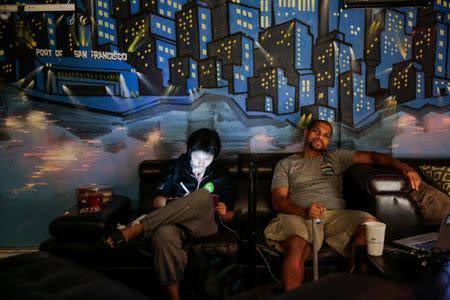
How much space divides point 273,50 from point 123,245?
6.19 ft

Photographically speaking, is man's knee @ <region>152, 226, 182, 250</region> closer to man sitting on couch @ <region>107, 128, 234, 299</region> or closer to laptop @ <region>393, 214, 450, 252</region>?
man sitting on couch @ <region>107, 128, 234, 299</region>

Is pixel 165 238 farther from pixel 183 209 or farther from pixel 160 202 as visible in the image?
pixel 160 202

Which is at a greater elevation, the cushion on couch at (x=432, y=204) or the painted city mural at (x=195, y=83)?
the painted city mural at (x=195, y=83)

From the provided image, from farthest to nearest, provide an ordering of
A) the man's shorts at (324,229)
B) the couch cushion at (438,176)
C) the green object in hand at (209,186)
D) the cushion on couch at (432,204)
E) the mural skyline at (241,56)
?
1. the mural skyline at (241,56)
2. the green object in hand at (209,186)
3. the couch cushion at (438,176)
4. the cushion on couch at (432,204)
5. the man's shorts at (324,229)

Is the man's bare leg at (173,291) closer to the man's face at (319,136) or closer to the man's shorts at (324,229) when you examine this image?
the man's shorts at (324,229)

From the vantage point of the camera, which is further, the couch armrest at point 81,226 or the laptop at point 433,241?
the couch armrest at point 81,226

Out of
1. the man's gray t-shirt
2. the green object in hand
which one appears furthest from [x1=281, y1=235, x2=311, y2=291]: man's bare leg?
the green object in hand

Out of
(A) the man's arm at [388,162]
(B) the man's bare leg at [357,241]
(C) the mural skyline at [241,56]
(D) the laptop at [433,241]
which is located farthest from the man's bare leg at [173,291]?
(C) the mural skyline at [241,56]

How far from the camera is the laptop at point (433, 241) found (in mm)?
1735

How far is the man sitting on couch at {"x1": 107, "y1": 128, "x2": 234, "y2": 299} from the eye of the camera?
2201 mm

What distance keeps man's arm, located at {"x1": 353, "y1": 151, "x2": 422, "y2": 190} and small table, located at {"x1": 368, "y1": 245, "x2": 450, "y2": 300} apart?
0.64 metres

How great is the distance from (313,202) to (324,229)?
215 millimetres

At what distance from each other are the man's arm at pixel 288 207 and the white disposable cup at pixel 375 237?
357 millimetres

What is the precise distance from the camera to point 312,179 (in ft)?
8.76
